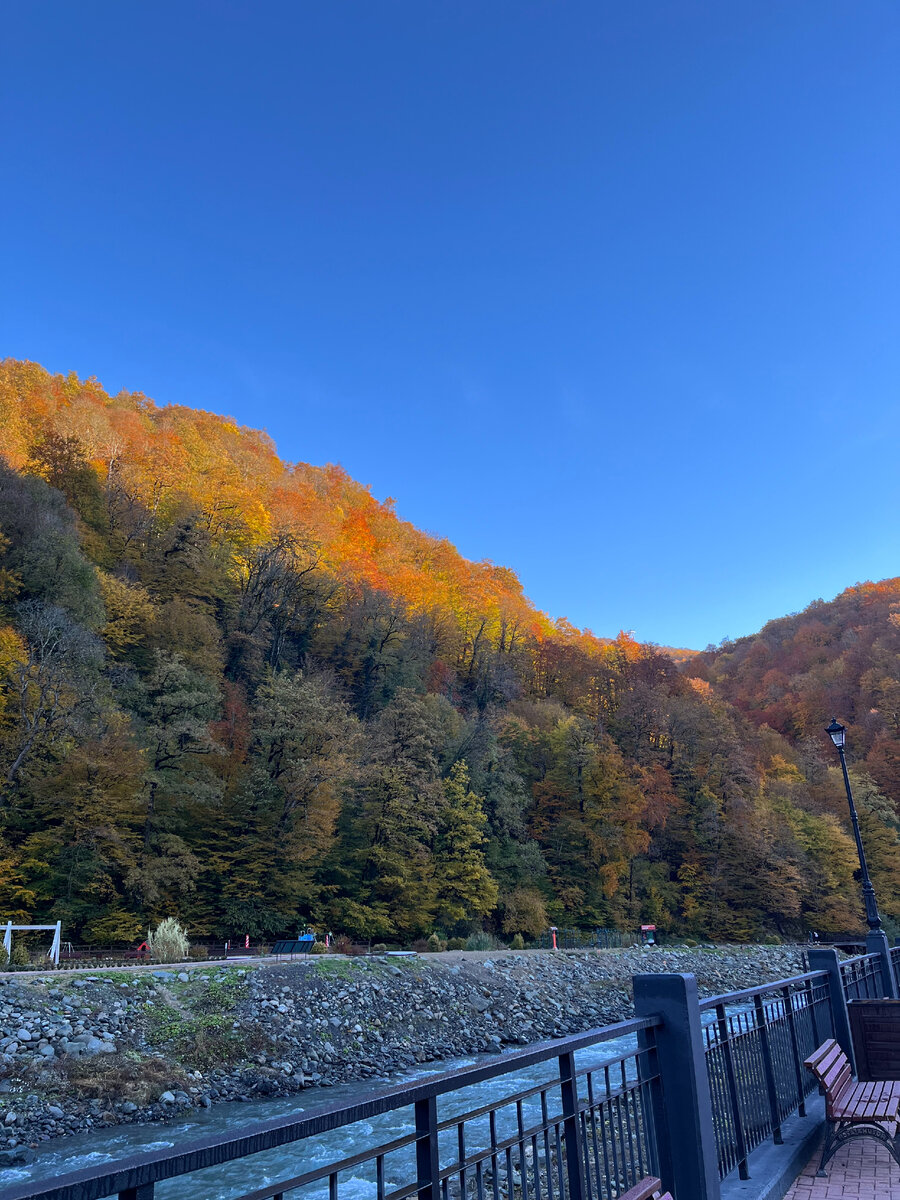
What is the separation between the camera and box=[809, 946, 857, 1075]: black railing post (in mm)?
7223

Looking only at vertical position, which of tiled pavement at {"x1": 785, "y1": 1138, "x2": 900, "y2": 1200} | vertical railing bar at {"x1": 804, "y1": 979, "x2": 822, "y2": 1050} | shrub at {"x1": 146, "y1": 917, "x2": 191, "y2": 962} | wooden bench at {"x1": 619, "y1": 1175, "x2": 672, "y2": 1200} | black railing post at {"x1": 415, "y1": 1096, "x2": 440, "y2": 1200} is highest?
black railing post at {"x1": 415, "y1": 1096, "x2": 440, "y2": 1200}

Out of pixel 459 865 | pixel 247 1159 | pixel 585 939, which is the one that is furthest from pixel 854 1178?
pixel 585 939

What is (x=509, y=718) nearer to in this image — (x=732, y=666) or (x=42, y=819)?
(x=42, y=819)

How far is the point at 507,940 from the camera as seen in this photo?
35.8 meters

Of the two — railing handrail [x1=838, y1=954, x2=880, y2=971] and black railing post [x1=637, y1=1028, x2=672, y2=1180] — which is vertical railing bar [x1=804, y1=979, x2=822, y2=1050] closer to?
railing handrail [x1=838, y1=954, x2=880, y2=971]

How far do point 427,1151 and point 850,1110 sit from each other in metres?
4.67

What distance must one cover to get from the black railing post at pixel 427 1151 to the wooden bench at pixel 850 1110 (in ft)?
13.9

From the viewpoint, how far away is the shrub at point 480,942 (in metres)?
30.9

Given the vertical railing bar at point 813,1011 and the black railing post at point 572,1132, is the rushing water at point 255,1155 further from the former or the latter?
the black railing post at point 572,1132

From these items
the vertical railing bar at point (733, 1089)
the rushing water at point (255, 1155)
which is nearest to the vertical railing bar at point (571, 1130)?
the vertical railing bar at point (733, 1089)

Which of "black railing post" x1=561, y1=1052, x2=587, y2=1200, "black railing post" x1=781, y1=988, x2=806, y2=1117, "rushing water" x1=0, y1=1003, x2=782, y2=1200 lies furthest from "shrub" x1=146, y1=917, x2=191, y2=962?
"black railing post" x1=561, y1=1052, x2=587, y2=1200

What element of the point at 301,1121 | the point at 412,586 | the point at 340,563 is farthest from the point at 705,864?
the point at 301,1121

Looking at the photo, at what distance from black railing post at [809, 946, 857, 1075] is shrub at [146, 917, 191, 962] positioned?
729 inches

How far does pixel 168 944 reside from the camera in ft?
70.9
